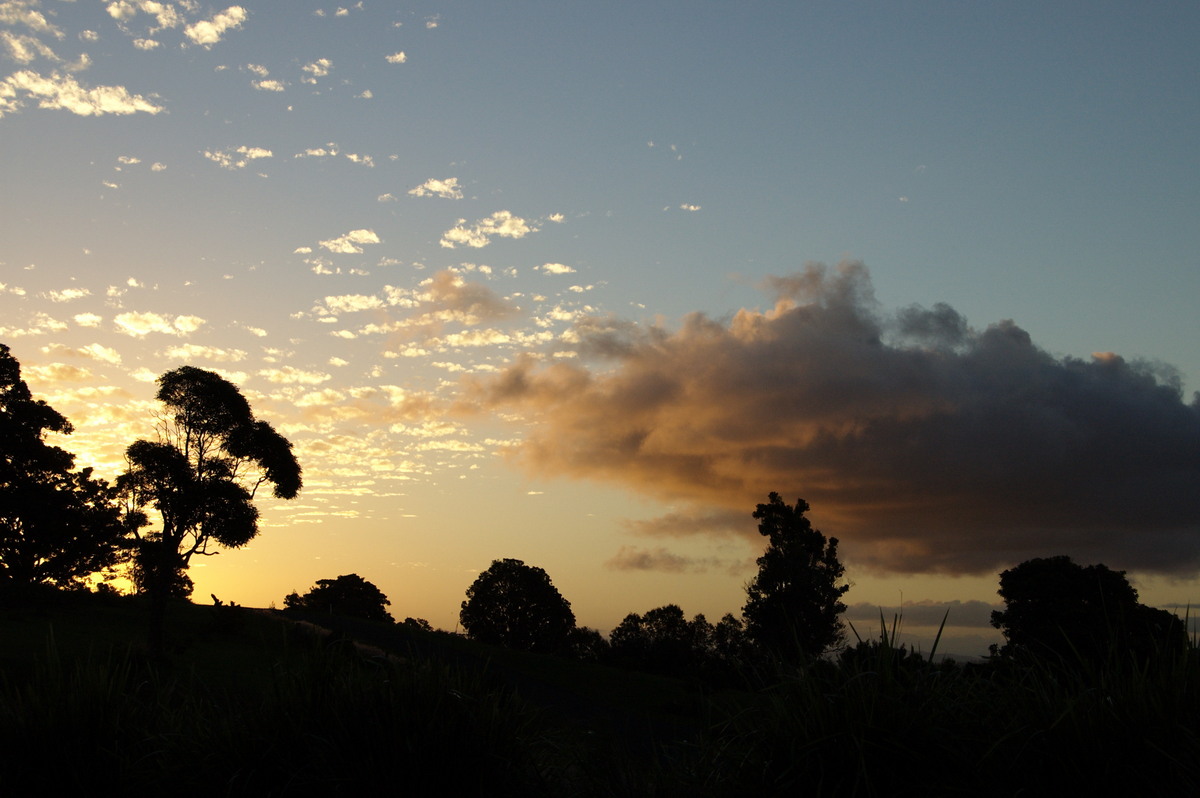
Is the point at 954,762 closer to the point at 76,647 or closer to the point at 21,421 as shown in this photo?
the point at 76,647

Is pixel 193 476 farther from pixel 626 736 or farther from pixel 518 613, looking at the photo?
pixel 518 613

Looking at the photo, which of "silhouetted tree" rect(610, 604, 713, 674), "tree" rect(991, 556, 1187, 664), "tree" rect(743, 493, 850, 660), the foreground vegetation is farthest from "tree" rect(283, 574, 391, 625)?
the foreground vegetation

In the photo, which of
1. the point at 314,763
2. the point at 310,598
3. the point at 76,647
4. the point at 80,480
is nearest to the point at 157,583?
the point at 76,647

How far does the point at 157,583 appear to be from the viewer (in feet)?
87.1

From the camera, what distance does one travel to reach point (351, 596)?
67.2 m

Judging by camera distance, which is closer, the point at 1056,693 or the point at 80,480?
the point at 1056,693

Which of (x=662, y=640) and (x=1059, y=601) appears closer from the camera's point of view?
(x=1059, y=601)

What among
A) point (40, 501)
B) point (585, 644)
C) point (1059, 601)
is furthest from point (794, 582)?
point (40, 501)

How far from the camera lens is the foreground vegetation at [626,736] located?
599 cm

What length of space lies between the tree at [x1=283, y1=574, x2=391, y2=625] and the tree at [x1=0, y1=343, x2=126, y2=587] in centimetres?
3020

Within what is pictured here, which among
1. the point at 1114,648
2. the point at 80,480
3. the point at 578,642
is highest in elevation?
the point at 80,480

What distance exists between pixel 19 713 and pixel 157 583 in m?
19.2

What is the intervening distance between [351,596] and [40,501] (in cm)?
3806

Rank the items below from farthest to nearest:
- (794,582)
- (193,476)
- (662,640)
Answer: (662,640) → (794,582) → (193,476)
